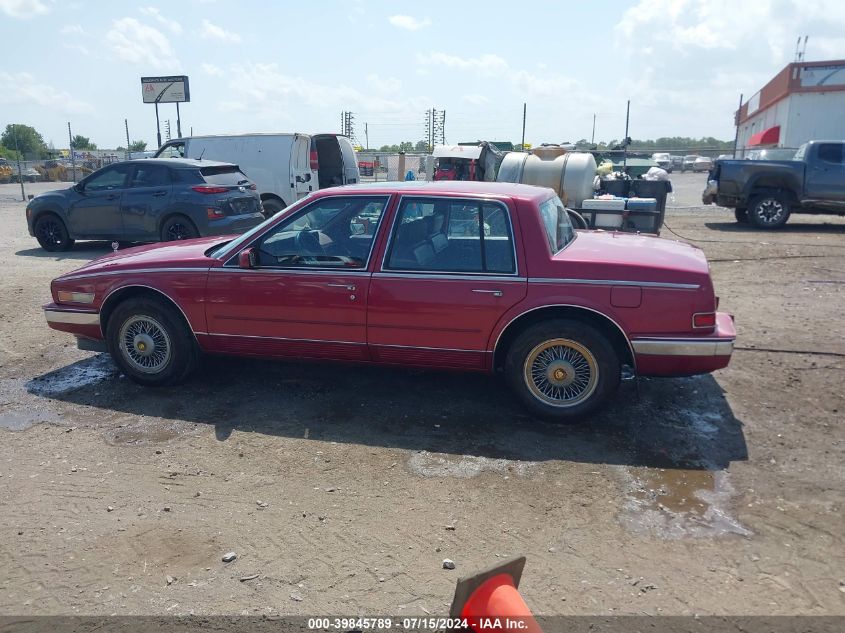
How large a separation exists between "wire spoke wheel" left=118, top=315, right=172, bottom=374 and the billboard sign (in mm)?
25039

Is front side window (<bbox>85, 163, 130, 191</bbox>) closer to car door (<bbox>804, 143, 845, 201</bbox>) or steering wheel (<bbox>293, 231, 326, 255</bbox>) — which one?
steering wheel (<bbox>293, 231, 326, 255</bbox>)

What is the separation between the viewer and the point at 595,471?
421 centimetres

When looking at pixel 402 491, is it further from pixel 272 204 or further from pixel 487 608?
pixel 272 204

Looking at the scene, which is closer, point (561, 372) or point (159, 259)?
point (561, 372)

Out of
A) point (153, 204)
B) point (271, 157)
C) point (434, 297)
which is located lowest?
point (434, 297)

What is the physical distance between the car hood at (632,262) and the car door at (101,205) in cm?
912

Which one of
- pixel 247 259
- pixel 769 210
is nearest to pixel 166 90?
pixel 769 210

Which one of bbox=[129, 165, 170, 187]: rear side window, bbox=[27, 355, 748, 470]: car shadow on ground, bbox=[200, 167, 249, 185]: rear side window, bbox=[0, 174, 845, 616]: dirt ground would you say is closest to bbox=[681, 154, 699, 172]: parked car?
bbox=[200, 167, 249, 185]: rear side window

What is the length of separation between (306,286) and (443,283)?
1.02 meters

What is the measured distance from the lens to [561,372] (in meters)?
4.79

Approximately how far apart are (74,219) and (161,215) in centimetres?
195

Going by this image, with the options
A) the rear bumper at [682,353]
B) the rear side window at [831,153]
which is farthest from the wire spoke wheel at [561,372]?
the rear side window at [831,153]

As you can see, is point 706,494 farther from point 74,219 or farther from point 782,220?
point 782,220

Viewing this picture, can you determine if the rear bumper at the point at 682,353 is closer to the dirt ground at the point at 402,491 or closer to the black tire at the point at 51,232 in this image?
the dirt ground at the point at 402,491
